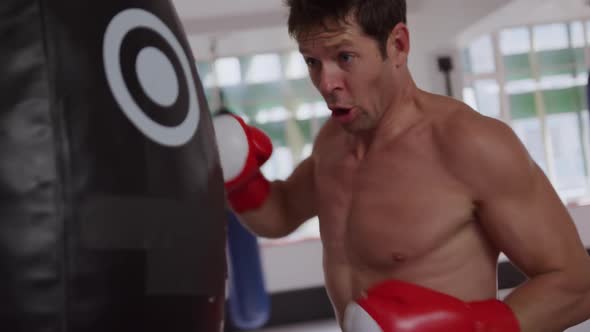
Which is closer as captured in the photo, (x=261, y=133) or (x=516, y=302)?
(x=516, y=302)

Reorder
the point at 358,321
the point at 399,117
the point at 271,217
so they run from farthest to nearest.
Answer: the point at 271,217, the point at 399,117, the point at 358,321

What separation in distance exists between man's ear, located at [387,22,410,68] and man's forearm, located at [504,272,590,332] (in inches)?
14.5

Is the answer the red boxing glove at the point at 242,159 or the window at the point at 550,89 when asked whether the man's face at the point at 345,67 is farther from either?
the window at the point at 550,89

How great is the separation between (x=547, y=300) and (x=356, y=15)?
46cm

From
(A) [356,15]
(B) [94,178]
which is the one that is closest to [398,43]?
(A) [356,15]

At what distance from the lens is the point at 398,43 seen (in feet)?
3.57

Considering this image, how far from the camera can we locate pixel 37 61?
0.61 m

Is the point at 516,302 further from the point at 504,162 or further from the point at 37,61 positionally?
the point at 37,61

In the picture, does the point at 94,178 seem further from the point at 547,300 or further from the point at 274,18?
the point at 274,18

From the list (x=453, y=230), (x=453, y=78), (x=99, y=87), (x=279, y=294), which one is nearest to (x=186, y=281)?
(x=99, y=87)

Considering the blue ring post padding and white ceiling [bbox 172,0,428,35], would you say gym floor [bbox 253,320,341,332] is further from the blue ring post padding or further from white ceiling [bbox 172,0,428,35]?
white ceiling [bbox 172,0,428,35]

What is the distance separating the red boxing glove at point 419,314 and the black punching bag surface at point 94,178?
0.25 metres

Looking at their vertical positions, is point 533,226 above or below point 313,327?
above

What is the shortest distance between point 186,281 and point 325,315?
4.40 m
